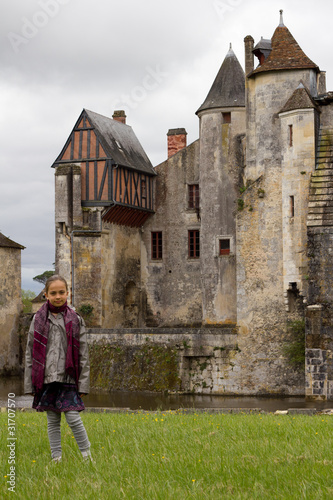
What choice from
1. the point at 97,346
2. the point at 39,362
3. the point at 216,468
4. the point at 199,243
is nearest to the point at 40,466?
the point at 39,362

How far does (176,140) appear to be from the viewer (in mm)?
31469

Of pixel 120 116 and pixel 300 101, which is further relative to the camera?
pixel 120 116

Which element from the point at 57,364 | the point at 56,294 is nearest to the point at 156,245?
the point at 56,294

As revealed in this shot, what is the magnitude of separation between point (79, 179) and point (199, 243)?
530 cm

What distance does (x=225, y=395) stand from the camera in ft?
72.5

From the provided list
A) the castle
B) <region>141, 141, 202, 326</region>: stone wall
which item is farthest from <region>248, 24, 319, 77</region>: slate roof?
<region>141, 141, 202, 326</region>: stone wall

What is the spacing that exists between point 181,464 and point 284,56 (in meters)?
19.5

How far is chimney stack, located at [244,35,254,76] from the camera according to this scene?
952 inches

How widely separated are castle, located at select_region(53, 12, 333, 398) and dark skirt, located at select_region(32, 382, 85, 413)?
14.7 m

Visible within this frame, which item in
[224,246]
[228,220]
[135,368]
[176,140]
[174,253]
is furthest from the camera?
[176,140]

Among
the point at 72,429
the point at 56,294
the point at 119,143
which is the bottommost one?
the point at 72,429

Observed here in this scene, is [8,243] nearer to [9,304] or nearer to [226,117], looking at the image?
[9,304]

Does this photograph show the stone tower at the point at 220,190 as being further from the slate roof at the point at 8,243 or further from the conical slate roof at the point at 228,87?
the slate roof at the point at 8,243

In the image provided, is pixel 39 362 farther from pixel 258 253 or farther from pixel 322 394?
pixel 258 253
